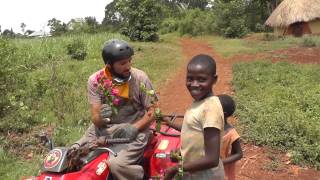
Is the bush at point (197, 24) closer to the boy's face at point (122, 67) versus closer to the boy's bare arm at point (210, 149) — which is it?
the boy's face at point (122, 67)

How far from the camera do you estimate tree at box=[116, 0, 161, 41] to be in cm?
2475

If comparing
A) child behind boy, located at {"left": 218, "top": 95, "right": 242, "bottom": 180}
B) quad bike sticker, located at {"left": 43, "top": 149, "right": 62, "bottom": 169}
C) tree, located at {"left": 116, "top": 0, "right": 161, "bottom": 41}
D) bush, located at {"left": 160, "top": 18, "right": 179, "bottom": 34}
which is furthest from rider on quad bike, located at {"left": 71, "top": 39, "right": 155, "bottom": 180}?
bush, located at {"left": 160, "top": 18, "right": 179, "bottom": 34}

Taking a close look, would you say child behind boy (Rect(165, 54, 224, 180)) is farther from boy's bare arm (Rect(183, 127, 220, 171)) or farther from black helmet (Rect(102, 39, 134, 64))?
black helmet (Rect(102, 39, 134, 64))

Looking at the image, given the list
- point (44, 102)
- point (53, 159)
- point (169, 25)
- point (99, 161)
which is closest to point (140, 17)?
point (44, 102)

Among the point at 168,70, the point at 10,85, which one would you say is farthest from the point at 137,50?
the point at 10,85

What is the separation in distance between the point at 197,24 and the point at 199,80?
36108mm

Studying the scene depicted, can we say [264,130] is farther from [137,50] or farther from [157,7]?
[157,7]

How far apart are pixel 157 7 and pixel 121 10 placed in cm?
204

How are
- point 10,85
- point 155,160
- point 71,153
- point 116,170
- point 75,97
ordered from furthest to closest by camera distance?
point 75,97 < point 10,85 < point 155,160 < point 116,170 < point 71,153

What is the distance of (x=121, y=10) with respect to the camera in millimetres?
24984

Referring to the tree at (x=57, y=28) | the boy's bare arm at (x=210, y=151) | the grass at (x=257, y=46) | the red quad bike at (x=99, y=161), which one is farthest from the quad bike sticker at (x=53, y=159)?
the tree at (x=57, y=28)

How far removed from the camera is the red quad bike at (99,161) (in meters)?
3.01

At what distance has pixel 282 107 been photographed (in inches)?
325

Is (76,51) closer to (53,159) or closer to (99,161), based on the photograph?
(99,161)
